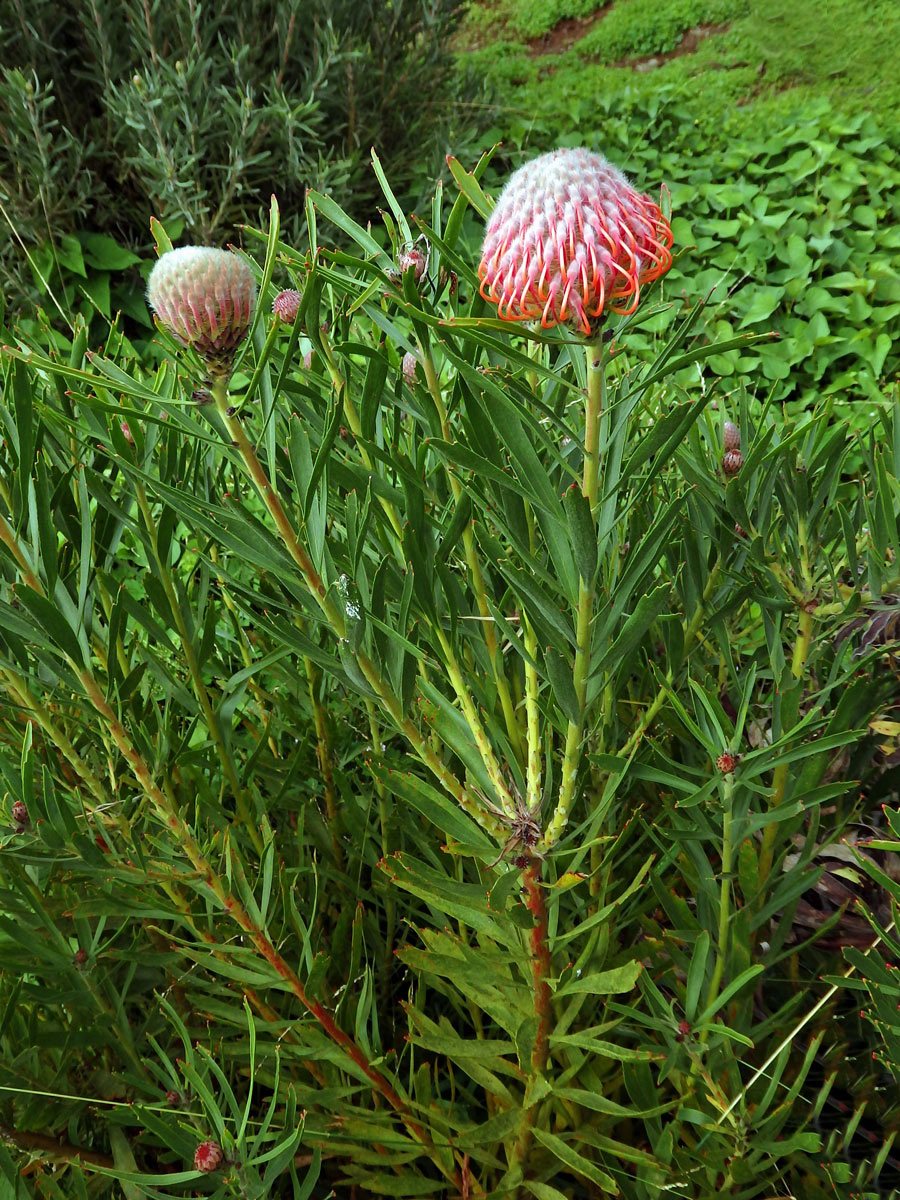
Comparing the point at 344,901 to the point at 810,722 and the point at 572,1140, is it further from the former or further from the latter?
the point at 810,722

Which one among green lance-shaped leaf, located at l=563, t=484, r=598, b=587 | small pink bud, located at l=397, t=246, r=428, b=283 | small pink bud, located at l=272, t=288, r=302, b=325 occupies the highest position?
small pink bud, located at l=397, t=246, r=428, b=283

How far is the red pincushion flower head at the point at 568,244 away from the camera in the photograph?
379 millimetres

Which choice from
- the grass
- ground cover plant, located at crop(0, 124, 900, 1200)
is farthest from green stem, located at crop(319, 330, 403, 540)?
the grass

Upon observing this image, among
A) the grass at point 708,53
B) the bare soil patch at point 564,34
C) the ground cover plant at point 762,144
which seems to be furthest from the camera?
the bare soil patch at point 564,34

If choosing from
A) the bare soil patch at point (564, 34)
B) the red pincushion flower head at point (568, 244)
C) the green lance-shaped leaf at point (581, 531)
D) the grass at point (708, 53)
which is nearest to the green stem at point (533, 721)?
the green lance-shaped leaf at point (581, 531)

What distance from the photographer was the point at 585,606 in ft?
1.54

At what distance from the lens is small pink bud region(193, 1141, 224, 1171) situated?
0.51 m

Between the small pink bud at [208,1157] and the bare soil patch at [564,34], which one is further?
the bare soil patch at [564,34]

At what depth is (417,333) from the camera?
51cm

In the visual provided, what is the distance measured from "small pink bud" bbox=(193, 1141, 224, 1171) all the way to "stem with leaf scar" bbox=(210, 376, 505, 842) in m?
0.23

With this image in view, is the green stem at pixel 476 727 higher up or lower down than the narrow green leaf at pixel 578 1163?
higher up

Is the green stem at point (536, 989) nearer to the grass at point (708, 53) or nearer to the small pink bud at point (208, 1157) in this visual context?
the small pink bud at point (208, 1157)

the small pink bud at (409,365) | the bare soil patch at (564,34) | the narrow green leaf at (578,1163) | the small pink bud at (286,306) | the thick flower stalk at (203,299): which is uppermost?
the bare soil patch at (564,34)

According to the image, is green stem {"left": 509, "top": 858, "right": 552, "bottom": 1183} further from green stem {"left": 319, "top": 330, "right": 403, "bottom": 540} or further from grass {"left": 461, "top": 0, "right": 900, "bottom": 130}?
grass {"left": 461, "top": 0, "right": 900, "bottom": 130}
